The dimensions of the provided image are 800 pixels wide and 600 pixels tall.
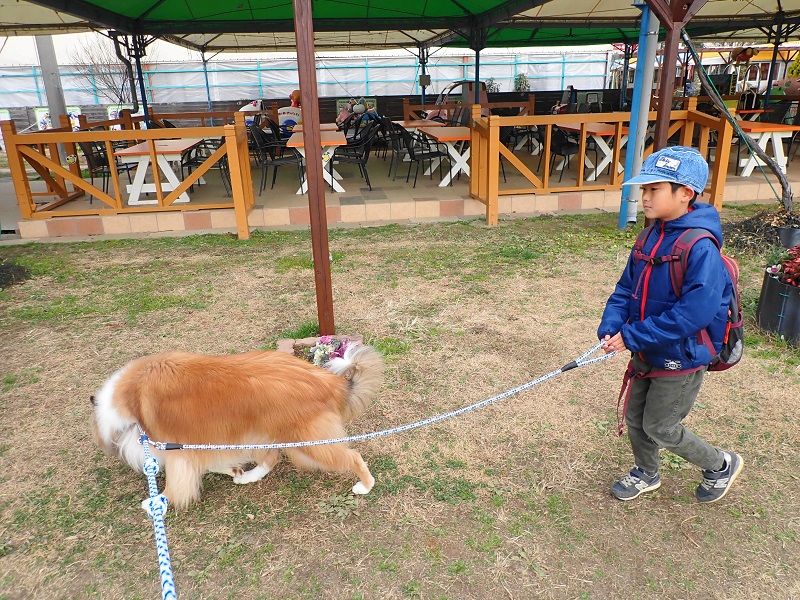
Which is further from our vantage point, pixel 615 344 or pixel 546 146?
pixel 546 146

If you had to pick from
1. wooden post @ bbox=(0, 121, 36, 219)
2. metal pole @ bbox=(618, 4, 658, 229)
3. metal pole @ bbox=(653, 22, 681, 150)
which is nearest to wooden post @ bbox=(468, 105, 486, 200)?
metal pole @ bbox=(618, 4, 658, 229)

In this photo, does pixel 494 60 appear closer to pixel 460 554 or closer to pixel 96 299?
pixel 96 299

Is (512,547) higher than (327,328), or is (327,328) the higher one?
(327,328)

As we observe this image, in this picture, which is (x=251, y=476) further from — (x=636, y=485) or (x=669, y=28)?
(x=669, y=28)

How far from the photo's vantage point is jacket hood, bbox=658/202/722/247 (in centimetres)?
175

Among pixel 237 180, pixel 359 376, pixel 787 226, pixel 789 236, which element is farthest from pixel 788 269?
pixel 237 180

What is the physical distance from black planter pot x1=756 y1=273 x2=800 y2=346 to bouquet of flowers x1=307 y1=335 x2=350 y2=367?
2.60 m

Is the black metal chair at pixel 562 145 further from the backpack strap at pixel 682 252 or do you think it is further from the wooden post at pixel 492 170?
the backpack strap at pixel 682 252

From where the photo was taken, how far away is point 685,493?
2.27m

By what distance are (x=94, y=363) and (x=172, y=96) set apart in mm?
23831

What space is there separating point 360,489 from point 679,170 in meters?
1.66

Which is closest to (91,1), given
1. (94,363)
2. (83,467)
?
(94,363)

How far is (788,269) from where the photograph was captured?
3.36m

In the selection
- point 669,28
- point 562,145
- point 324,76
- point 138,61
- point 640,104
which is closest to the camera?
point 669,28
